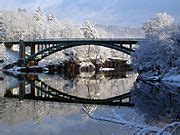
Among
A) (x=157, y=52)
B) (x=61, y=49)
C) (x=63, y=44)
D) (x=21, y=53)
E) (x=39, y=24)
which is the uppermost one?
(x=39, y=24)

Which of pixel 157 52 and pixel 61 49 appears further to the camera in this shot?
pixel 61 49

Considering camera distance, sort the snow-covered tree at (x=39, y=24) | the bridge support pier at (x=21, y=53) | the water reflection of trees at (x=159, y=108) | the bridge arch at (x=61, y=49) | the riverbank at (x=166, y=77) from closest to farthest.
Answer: the water reflection of trees at (x=159, y=108), the riverbank at (x=166, y=77), the bridge arch at (x=61, y=49), the bridge support pier at (x=21, y=53), the snow-covered tree at (x=39, y=24)

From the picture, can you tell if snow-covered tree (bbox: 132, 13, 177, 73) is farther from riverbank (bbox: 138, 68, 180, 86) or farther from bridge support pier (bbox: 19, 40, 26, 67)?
bridge support pier (bbox: 19, 40, 26, 67)

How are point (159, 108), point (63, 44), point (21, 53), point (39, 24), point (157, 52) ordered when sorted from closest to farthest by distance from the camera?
1. point (159, 108)
2. point (157, 52)
3. point (63, 44)
4. point (21, 53)
5. point (39, 24)

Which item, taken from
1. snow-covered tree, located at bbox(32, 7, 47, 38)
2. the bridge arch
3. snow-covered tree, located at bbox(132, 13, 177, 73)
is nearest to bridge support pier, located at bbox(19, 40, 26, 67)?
the bridge arch

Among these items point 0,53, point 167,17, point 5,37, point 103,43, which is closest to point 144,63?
point 103,43

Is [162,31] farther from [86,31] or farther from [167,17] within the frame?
[86,31]

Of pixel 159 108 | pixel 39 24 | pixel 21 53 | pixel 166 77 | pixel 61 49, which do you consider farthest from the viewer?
pixel 39 24

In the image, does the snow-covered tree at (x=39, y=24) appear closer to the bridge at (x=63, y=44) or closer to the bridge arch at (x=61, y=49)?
the bridge at (x=63, y=44)

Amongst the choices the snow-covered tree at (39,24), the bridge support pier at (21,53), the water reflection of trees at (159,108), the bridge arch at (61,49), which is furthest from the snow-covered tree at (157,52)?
the snow-covered tree at (39,24)

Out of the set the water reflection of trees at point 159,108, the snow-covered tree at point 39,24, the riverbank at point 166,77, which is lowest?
the water reflection of trees at point 159,108

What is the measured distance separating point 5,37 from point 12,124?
10590 centimetres

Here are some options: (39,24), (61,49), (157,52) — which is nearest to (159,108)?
(157,52)

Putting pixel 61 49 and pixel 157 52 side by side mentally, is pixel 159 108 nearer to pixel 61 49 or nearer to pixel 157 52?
pixel 157 52
